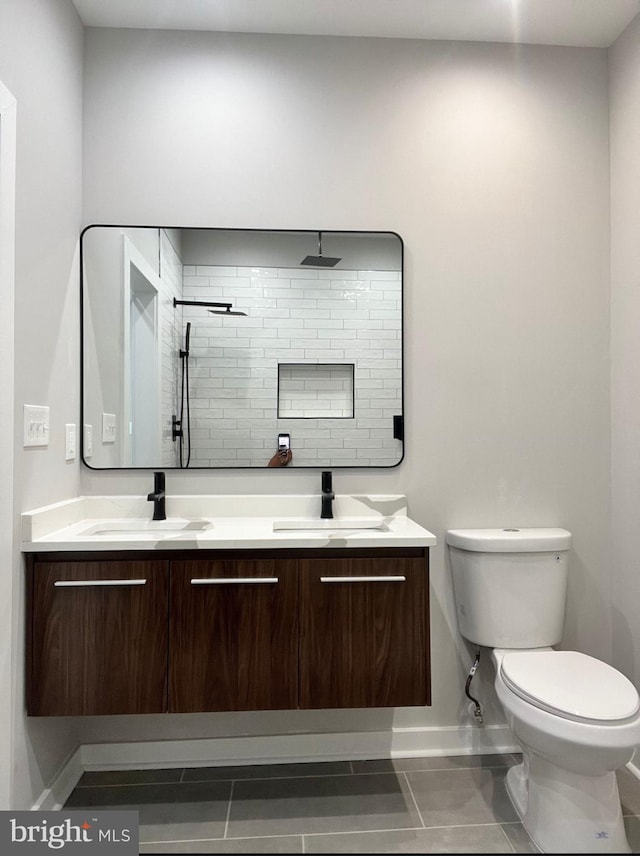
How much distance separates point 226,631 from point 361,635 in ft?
1.36

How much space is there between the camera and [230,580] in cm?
177

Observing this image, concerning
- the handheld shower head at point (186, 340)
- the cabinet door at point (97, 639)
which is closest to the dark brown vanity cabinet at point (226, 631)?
the cabinet door at point (97, 639)

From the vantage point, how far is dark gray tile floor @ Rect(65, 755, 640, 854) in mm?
1718

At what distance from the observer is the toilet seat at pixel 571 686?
1.56 metres

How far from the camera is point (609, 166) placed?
2.33 meters

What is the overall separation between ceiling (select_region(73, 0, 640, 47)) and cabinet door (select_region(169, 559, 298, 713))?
6.40ft

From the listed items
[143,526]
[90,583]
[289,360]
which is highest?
[289,360]

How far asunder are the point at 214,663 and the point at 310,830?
595 mm

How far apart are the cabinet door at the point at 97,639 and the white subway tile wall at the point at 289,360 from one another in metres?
0.58

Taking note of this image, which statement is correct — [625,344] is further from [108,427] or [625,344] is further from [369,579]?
[108,427]

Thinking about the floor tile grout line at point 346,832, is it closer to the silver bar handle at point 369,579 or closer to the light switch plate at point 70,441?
the silver bar handle at point 369,579

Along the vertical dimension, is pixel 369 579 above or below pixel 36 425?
below

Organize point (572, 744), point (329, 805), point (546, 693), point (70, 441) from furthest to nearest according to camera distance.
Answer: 1. point (70, 441)
2. point (329, 805)
3. point (546, 693)
4. point (572, 744)

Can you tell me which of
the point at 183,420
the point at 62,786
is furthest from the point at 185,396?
the point at 62,786
